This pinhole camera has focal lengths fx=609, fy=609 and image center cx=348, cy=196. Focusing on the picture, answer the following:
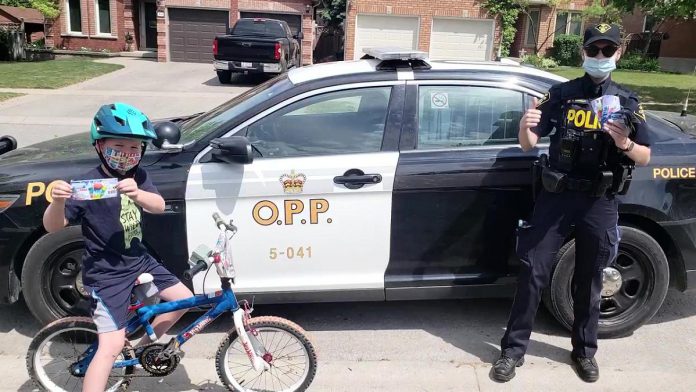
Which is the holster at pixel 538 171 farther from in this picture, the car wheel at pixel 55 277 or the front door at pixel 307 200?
the car wheel at pixel 55 277

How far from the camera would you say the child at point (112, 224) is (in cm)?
255

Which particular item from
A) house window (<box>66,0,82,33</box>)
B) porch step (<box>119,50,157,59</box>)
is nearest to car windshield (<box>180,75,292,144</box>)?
porch step (<box>119,50,157,59</box>)

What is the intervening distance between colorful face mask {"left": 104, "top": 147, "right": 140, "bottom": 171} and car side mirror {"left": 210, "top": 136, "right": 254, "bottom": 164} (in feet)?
2.35

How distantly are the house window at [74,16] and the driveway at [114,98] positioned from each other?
24.9 feet

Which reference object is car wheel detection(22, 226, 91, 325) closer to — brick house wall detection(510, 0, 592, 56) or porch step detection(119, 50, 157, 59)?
porch step detection(119, 50, 157, 59)

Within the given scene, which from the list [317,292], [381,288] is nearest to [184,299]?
[317,292]

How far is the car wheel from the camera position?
135 inches

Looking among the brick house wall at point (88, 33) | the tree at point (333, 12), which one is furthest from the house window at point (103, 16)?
the tree at point (333, 12)

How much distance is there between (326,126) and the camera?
3.73 m

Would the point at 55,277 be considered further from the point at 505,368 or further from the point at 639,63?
the point at 639,63

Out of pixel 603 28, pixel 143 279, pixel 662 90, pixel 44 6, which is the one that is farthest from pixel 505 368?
pixel 44 6

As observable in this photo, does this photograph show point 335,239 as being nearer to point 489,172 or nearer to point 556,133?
point 489,172

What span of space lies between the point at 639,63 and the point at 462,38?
843 centimetres

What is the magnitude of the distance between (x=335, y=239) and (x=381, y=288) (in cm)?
42
